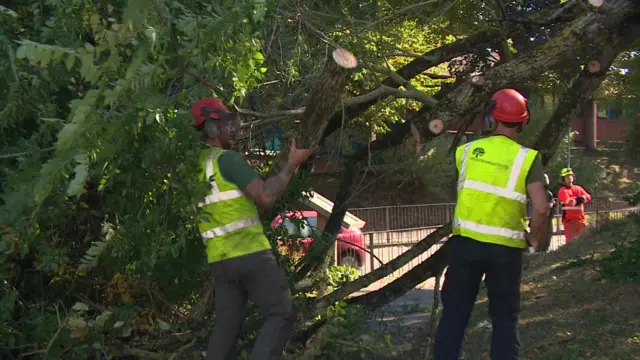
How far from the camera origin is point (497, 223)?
Answer: 14.4ft

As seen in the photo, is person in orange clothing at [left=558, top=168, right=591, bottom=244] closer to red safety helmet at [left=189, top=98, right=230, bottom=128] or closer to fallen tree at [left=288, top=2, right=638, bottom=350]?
fallen tree at [left=288, top=2, right=638, bottom=350]

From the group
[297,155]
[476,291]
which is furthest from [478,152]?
[297,155]

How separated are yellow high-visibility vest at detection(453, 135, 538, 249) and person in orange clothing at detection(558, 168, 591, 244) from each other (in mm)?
9348

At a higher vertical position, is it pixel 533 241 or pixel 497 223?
pixel 497 223

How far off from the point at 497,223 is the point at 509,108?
0.69m

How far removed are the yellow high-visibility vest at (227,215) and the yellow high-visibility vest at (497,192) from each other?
125 centimetres

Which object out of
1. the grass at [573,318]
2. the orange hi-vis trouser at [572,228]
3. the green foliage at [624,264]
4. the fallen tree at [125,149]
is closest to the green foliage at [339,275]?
the fallen tree at [125,149]

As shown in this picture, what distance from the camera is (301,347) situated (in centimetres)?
573

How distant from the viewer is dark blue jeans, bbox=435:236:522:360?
14.5 feet

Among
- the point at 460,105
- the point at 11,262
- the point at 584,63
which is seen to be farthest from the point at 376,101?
the point at 11,262

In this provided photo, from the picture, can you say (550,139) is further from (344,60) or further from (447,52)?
(344,60)

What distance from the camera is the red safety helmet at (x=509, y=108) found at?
4.46 m

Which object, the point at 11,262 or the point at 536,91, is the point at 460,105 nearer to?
the point at 11,262

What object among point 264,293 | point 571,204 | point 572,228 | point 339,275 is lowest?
point 572,228
